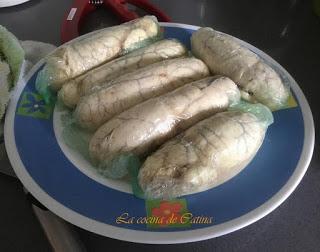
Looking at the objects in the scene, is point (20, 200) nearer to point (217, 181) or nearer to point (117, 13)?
point (217, 181)

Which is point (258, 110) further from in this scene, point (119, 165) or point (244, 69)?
point (119, 165)

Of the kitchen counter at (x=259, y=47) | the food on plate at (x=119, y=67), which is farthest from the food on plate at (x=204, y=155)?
the food on plate at (x=119, y=67)

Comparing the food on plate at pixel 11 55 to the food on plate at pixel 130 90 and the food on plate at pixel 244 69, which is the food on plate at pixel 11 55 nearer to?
the food on plate at pixel 130 90

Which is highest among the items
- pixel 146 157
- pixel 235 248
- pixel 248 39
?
pixel 248 39

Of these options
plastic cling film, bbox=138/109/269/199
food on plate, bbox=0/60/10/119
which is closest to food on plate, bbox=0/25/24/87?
food on plate, bbox=0/60/10/119

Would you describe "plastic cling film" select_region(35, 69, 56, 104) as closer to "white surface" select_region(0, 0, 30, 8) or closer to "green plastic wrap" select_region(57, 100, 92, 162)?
"green plastic wrap" select_region(57, 100, 92, 162)

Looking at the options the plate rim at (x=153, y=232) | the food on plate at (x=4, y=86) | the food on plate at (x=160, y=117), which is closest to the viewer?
the plate rim at (x=153, y=232)

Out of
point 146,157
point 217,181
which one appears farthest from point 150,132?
point 217,181
